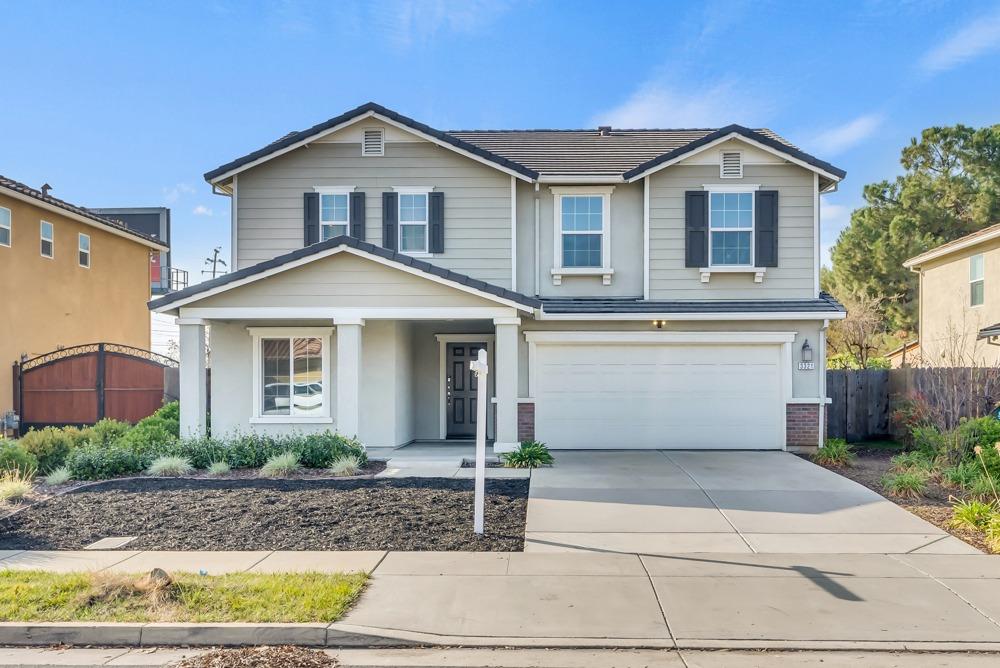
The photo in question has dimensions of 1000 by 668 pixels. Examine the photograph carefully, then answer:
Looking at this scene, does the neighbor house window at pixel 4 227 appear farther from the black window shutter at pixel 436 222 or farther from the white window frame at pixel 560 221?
the white window frame at pixel 560 221

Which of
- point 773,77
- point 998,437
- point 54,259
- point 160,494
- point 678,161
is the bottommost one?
point 160,494

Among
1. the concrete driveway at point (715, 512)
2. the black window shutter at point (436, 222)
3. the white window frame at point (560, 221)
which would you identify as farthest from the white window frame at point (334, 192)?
the concrete driveway at point (715, 512)

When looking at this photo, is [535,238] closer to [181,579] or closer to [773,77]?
[773,77]

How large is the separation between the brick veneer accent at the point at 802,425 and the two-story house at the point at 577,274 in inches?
1.1

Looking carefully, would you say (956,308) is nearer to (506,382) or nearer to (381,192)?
(506,382)

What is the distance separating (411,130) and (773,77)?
7.73 meters

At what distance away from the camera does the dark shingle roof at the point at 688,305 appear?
1322cm

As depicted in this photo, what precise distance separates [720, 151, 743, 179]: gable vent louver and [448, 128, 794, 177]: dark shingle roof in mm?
850

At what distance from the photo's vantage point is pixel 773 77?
14.2 meters

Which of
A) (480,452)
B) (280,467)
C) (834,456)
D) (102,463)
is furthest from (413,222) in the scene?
(834,456)

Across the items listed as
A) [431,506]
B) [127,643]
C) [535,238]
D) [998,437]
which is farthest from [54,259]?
[998,437]

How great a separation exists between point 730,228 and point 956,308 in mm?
11008

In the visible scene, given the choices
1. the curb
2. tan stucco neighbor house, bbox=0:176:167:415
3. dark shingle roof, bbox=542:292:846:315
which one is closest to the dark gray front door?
dark shingle roof, bbox=542:292:846:315

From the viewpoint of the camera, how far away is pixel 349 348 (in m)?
12.0
